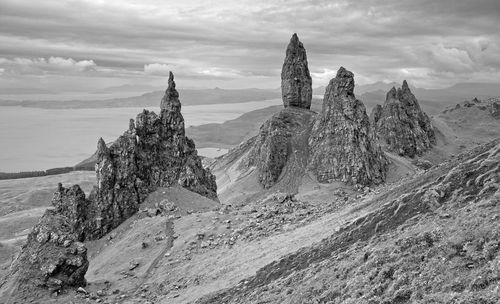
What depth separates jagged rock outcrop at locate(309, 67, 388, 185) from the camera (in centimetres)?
10188

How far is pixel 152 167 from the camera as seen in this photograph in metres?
72.0

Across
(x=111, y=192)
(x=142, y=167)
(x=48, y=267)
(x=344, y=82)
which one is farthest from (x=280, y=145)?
(x=48, y=267)

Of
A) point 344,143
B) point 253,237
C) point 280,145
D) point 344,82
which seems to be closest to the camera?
point 253,237

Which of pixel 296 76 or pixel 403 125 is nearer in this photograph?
pixel 296 76

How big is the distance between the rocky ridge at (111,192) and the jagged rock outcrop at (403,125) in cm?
7585

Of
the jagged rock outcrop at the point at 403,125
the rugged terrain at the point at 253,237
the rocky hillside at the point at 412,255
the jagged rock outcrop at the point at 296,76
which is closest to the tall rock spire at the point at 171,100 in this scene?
the rugged terrain at the point at 253,237

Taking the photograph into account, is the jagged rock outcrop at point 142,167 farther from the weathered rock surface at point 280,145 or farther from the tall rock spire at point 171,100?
the weathered rock surface at point 280,145

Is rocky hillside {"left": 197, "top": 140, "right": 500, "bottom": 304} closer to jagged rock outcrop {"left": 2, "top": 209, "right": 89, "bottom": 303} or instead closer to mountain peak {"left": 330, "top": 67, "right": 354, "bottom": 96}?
jagged rock outcrop {"left": 2, "top": 209, "right": 89, "bottom": 303}

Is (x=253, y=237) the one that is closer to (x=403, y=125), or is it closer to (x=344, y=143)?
(x=344, y=143)

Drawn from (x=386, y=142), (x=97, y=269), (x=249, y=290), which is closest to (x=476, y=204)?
(x=249, y=290)

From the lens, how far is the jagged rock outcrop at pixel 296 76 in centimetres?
12912

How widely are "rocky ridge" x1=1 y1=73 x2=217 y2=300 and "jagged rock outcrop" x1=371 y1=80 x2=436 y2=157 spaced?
75851 mm

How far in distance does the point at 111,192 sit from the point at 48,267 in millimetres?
24969

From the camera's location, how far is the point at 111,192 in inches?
2539
